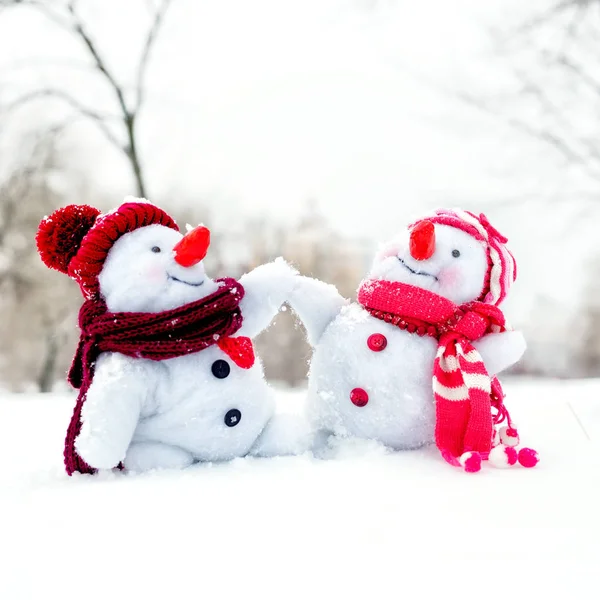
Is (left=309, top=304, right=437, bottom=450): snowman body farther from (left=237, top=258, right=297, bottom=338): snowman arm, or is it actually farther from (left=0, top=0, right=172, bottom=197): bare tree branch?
(left=0, top=0, right=172, bottom=197): bare tree branch

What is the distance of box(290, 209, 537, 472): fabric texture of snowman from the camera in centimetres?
93

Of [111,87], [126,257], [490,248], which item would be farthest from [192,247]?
[111,87]

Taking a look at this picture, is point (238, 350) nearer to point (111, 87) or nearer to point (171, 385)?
point (171, 385)

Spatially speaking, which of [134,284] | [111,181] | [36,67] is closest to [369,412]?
[134,284]

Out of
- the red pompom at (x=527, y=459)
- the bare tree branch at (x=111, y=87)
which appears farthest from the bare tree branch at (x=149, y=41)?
the red pompom at (x=527, y=459)

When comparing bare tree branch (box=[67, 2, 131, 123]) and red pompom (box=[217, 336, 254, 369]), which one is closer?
red pompom (box=[217, 336, 254, 369])

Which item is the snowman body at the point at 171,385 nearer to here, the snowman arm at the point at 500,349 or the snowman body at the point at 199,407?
the snowman body at the point at 199,407

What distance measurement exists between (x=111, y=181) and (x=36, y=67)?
0.48 m

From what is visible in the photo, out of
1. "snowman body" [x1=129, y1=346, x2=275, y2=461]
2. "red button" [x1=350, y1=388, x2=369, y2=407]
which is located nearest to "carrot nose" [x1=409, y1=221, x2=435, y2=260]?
"red button" [x1=350, y1=388, x2=369, y2=407]

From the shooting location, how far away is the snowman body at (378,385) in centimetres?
96

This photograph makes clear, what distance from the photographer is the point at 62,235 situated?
930 millimetres

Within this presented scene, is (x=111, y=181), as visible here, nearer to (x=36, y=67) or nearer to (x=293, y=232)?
(x=36, y=67)

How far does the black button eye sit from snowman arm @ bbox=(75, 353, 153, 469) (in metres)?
0.12

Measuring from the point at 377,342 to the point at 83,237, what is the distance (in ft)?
1.52
